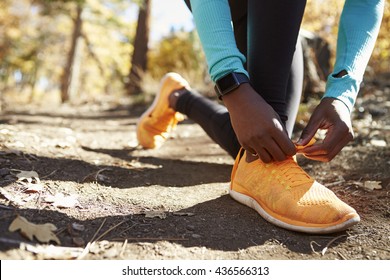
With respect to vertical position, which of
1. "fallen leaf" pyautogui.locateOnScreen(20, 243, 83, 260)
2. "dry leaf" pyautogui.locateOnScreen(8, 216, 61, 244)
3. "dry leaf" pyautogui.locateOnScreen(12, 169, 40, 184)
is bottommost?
"dry leaf" pyautogui.locateOnScreen(12, 169, 40, 184)

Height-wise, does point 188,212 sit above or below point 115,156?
above

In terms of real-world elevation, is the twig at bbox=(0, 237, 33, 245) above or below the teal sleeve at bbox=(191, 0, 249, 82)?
below

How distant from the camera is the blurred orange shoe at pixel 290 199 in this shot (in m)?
0.91

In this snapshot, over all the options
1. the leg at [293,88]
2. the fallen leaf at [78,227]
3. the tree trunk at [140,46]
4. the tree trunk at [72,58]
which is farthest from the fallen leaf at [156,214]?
the tree trunk at [72,58]

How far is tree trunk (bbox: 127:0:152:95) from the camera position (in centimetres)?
594

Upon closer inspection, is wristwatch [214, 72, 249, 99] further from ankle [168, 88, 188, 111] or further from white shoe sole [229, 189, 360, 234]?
ankle [168, 88, 188, 111]

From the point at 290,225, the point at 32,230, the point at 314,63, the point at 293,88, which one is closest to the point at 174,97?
the point at 293,88

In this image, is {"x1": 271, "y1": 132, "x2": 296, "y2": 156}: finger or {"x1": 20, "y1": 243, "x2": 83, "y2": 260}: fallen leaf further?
{"x1": 271, "y1": 132, "x2": 296, "y2": 156}: finger

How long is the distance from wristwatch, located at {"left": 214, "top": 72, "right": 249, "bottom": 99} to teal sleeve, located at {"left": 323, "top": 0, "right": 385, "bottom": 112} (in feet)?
0.95

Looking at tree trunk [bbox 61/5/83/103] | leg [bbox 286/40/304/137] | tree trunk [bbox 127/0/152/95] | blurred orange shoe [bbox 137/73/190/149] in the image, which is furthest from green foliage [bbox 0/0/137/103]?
leg [bbox 286/40/304/137]

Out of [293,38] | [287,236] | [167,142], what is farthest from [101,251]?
[167,142]
